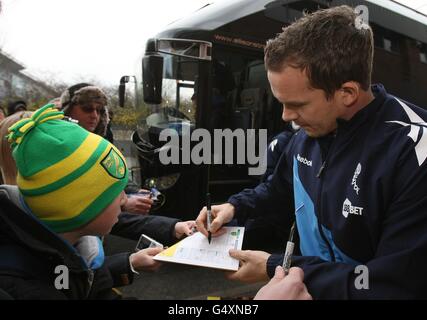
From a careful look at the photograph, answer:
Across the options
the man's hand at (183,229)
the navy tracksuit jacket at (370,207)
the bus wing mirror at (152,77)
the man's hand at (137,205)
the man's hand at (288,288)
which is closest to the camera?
the navy tracksuit jacket at (370,207)

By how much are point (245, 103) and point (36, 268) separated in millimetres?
3428

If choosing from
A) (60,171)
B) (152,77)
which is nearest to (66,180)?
(60,171)

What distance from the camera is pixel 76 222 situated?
1243 millimetres

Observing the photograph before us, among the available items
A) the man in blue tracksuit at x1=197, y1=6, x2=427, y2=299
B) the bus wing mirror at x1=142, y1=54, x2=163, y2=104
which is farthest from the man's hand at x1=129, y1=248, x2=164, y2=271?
the bus wing mirror at x1=142, y1=54, x2=163, y2=104

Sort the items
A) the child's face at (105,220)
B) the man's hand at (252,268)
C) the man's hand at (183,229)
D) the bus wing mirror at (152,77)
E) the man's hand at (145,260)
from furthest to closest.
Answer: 1. the bus wing mirror at (152,77)
2. the man's hand at (183,229)
3. the man's hand at (145,260)
4. the man's hand at (252,268)
5. the child's face at (105,220)

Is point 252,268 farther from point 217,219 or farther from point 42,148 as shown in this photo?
point 42,148

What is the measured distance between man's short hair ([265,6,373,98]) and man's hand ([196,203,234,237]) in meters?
0.80

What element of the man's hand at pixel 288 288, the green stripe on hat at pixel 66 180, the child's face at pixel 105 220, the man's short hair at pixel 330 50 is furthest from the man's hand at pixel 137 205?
the man's short hair at pixel 330 50

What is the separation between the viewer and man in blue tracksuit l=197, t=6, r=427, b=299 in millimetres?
1108

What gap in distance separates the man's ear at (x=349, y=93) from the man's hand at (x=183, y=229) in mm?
1059

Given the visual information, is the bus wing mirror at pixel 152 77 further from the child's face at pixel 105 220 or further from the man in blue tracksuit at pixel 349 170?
the child's face at pixel 105 220

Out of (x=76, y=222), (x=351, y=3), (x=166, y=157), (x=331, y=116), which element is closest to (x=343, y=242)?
(x=331, y=116)

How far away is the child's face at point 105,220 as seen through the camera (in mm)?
1310
